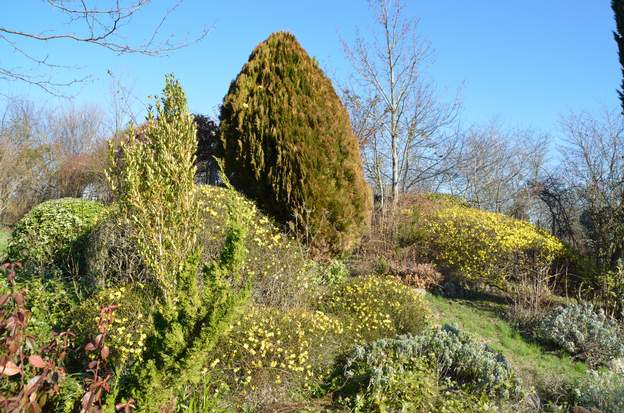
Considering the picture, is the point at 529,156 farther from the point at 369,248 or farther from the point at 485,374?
the point at 485,374

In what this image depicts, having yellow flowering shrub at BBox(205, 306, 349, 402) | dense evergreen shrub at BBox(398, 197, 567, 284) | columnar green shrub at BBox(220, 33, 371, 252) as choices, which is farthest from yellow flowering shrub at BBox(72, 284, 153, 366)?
dense evergreen shrub at BBox(398, 197, 567, 284)

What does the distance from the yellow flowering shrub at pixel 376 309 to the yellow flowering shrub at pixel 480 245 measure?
112 inches

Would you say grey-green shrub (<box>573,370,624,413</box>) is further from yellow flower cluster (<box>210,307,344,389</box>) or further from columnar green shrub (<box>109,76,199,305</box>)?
columnar green shrub (<box>109,76,199,305</box>)

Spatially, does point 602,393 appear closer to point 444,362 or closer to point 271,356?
point 444,362

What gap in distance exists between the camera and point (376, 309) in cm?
522

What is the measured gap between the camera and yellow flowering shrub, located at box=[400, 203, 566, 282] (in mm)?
8211

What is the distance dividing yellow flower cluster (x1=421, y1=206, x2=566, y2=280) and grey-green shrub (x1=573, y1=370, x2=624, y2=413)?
3949mm

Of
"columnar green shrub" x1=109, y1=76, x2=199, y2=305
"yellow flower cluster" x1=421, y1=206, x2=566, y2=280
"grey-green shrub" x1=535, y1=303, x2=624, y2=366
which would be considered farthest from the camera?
"yellow flower cluster" x1=421, y1=206, x2=566, y2=280

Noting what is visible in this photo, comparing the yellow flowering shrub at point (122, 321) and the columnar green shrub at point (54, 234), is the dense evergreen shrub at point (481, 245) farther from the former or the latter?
the yellow flowering shrub at point (122, 321)

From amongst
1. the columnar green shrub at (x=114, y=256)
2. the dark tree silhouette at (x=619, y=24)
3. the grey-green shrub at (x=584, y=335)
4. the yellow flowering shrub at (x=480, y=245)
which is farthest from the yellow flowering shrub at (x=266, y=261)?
the dark tree silhouette at (x=619, y=24)

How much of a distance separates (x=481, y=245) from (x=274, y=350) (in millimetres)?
5462

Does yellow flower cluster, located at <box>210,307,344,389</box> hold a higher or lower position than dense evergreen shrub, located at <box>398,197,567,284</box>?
lower

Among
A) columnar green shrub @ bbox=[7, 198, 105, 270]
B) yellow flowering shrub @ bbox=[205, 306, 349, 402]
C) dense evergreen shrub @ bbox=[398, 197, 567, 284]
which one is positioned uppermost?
dense evergreen shrub @ bbox=[398, 197, 567, 284]

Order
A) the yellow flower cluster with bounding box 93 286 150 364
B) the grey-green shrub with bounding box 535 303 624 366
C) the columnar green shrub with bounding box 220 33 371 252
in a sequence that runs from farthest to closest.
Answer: the columnar green shrub with bounding box 220 33 371 252 → the grey-green shrub with bounding box 535 303 624 366 → the yellow flower cluster with bounding box 93 286 150 364
